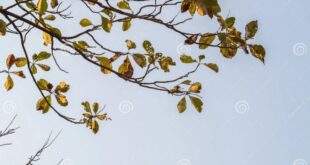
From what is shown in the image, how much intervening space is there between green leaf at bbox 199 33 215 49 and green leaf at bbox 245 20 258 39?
0.23 metres

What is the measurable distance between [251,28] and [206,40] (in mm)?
299

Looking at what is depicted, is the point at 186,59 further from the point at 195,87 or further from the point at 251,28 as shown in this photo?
the point at 251,28

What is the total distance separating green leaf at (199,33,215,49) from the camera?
2180 millimetres

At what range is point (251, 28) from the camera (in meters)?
2.01

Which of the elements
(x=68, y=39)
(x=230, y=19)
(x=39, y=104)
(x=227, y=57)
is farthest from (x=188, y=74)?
(x=39, y=104)

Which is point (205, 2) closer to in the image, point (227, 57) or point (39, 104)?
point (227, 57)

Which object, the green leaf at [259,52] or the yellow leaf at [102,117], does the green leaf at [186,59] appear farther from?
the yellow leaf at [102,117]

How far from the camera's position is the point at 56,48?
8.65 ft

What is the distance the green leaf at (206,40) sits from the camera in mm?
2180

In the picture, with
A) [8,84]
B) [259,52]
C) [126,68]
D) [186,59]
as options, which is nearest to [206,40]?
[186,59]

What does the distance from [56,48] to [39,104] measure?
49 cm

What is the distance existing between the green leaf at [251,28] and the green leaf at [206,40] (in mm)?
225

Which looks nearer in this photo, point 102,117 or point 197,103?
point 197,103

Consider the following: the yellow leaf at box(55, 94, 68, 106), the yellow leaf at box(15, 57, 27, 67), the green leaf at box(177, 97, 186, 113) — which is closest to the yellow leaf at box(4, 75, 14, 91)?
the yellow leaf at box(15, 57, 27, 67)
